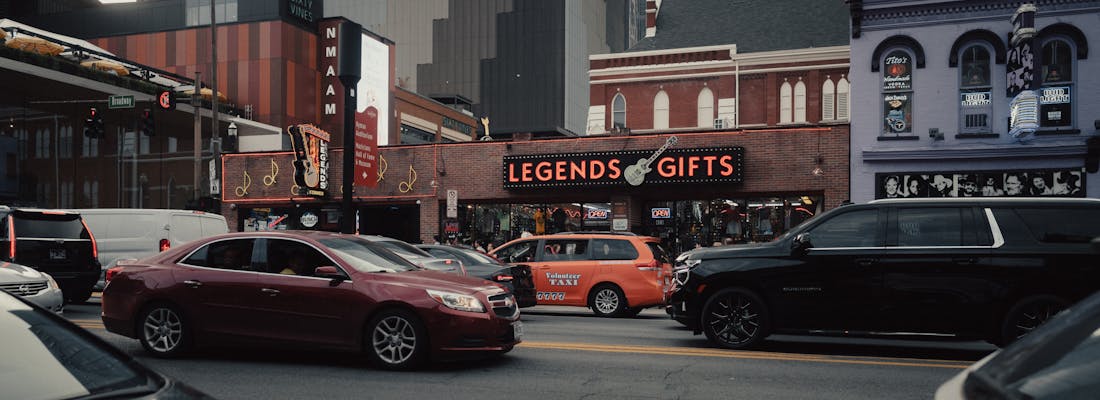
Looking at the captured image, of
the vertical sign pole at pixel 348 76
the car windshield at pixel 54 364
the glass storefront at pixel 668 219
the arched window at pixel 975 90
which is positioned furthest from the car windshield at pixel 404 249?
the arched window at pixel 975 90

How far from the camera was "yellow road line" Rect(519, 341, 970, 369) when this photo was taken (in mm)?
9555

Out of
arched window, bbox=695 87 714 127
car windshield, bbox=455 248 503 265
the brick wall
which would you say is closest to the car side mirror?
car windshield, bbox=455 248 503 265

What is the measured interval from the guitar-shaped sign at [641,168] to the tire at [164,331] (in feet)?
62.7

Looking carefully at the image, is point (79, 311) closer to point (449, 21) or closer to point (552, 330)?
point (552, 330)

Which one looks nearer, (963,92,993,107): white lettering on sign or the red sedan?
the red sedan

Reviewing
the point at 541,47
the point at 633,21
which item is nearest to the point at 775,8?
the point at 541,47

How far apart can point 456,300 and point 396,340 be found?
28.4 inches

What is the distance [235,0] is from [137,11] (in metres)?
8.90

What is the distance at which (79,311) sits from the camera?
15508 mm

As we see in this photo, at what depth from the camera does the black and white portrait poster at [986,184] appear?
76.7 feet

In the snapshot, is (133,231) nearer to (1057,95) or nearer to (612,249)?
(612,249)

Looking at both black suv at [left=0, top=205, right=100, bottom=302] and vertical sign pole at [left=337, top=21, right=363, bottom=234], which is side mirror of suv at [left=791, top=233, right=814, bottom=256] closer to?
vertical sign pole at [left=337, top=21, right=363, bottom=234]

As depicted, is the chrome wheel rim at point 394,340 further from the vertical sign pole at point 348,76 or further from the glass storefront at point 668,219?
the glass storefront at point 668,219

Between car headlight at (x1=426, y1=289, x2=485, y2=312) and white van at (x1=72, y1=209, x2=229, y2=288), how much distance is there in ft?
41.1
